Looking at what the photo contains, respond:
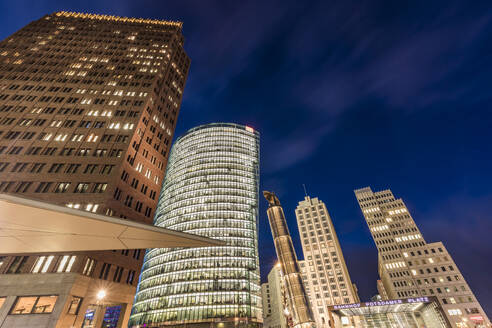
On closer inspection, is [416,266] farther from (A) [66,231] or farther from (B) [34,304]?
(A) [66,231]

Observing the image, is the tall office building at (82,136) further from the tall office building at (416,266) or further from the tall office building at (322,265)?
the tall office building at (416,266)

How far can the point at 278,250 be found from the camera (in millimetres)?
53219

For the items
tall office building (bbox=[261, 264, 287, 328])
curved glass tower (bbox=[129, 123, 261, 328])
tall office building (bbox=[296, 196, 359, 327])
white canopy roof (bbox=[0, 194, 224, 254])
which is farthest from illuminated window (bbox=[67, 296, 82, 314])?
tall office building (bbox=[296, 196, 359, 327])

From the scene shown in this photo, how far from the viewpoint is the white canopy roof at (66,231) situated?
8914 millimetres

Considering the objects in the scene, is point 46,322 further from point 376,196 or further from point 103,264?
point 376,196

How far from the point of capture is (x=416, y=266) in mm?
88312

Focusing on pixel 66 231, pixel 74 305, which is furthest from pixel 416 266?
→ pixel 66 231

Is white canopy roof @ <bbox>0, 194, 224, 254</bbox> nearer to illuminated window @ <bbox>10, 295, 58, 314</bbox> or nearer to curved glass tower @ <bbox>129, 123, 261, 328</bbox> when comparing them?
illuminated window @ <bbox>10, 295, 58, 314</bbox>

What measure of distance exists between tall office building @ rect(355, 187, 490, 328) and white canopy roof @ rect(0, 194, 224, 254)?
10061cm

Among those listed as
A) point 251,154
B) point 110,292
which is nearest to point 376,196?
point 251,154

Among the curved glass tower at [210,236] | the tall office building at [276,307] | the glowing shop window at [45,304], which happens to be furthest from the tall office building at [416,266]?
the glowing shop window at [45,304]

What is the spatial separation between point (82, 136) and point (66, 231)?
139ft

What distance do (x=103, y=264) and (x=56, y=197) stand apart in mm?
13808

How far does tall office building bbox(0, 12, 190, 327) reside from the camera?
29766mm
